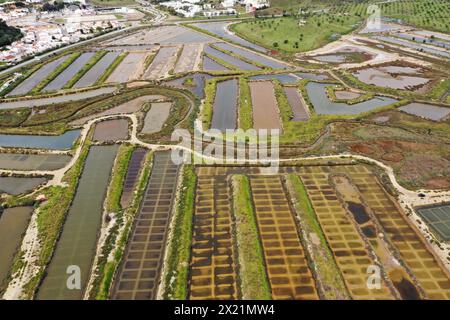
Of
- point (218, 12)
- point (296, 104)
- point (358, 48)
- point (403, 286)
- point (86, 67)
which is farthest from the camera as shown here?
point (218, 12)

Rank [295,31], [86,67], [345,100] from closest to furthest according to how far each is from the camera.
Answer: [345,100]
[86,67]
[295,31]

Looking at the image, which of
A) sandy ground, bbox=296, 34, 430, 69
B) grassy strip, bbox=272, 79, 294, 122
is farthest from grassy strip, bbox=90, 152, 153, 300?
sandy ground, bbox=296, 34, 430, 69

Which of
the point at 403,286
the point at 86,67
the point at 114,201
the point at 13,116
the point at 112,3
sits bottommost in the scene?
the point at 403,286

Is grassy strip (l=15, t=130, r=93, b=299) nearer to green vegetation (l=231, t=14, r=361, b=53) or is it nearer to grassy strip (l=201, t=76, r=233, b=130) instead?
grassy strip (l=201, t=76, r=233, b=130)

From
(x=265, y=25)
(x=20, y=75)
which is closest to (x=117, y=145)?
(x=20, y=75)

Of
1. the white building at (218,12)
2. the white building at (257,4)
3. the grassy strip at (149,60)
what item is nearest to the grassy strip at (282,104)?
the grassy strip at (149,60)

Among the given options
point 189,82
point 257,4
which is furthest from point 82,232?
point 257,4

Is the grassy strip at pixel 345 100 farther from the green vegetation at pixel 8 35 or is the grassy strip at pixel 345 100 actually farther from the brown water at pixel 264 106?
the green vegetation at pixel 8 35

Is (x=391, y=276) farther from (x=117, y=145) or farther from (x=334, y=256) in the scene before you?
(x=117, y=145)

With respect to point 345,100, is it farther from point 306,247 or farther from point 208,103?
point 306,247
